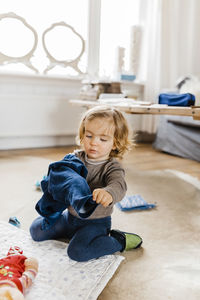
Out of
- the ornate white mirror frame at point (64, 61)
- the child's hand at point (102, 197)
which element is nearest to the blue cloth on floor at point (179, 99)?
the child's hand at point (102, 197)

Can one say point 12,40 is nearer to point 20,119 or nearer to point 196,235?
point 20,119

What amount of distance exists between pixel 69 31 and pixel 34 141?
1156mm

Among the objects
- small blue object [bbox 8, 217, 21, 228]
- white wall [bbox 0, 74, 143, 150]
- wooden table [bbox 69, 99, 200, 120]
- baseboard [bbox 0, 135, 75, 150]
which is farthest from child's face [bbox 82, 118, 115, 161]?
baseboard [bbox 0, 135, 75, 150]

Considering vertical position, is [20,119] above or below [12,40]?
below

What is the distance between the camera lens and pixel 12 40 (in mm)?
2805

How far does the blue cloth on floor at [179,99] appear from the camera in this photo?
6.30 ft

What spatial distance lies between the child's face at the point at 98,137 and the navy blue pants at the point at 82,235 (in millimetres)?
242

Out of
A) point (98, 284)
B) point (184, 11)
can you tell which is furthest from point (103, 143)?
point (184, 11)

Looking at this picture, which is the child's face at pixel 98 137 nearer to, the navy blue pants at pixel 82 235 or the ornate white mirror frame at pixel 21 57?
the navy blue pants at pixel 82 235

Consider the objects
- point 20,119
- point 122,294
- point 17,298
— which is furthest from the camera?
point 20,119

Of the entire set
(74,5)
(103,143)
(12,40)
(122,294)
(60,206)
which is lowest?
(122,294)

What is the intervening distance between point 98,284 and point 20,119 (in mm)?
2141

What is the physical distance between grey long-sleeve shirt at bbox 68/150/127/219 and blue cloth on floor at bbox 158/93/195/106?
977 mm

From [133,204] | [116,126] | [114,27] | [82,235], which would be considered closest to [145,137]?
[114,27]
